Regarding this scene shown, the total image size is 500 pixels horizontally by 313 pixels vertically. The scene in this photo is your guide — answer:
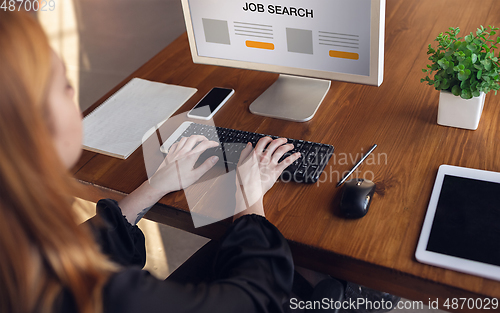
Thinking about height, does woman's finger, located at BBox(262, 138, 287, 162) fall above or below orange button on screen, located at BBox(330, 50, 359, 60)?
below

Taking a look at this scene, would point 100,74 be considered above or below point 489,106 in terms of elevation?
below

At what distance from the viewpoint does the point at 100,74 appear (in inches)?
111

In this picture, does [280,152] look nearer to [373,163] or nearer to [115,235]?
[373,163]

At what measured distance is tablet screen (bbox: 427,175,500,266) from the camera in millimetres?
684

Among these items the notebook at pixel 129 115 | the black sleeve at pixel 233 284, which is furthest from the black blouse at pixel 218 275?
the notebook at pixel 129 115

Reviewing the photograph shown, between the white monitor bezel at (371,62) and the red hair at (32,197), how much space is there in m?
0.65

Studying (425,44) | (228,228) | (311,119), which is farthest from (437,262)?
(425,44)

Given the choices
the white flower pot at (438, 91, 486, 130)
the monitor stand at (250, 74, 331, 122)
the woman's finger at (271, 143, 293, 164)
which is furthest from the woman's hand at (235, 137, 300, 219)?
the white flower pot at (438, 91, 486, 130)

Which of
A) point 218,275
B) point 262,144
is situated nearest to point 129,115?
point 262,144

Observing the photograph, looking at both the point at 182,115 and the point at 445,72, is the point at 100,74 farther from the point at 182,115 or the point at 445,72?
the point at 445,72

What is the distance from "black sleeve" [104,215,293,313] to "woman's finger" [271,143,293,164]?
0.55 feet

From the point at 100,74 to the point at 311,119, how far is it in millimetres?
2170

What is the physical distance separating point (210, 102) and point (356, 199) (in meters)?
0.56

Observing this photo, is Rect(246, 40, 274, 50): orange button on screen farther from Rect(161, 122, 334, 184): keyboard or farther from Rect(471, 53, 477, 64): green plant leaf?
Rect(471, 53, 477, 64): green plant leaf
